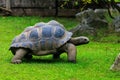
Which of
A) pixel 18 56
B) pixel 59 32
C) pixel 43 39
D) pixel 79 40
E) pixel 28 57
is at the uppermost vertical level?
pixel 59 32

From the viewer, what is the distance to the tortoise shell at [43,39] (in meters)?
10.5

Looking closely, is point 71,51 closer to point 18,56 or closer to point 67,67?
point 67,67

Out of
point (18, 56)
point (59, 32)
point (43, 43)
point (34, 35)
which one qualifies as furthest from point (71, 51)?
point (18, 56)

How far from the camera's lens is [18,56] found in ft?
34.1

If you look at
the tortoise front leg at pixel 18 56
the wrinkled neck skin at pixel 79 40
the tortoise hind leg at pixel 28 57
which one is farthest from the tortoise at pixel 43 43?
the wrinkled neck skin at pixel 79 40

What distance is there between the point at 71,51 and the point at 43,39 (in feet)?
2.45

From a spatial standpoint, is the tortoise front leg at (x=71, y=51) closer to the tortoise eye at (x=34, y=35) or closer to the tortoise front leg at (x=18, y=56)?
the tortoise eye at (x=34, y=35)

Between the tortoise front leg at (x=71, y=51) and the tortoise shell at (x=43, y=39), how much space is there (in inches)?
7.0

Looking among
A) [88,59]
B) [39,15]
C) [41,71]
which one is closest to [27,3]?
[39,15]

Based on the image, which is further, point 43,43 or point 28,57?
point 28,57

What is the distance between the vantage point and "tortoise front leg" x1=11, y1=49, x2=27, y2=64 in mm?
10339

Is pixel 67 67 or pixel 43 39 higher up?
pixel 43 39

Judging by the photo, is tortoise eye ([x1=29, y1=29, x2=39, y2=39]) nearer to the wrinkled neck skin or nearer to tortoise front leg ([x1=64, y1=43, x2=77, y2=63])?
tortoise front leg ([x1=64, y1=43, x2=77, y2=63])

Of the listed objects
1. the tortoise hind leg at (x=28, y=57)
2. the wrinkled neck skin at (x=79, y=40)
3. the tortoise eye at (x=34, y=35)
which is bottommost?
the tortoise hind leg at (x=28, y=57)
